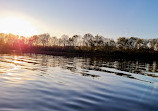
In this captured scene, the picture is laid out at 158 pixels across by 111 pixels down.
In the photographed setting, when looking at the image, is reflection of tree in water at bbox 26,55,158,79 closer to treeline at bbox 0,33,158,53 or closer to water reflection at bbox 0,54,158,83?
water reflection at bbox 0,54,158,83

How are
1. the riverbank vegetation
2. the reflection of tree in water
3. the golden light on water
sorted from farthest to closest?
the riverbank vegetation, the reflection of tree in water, the golden light on water

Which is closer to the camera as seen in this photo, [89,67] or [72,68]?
[72,68]

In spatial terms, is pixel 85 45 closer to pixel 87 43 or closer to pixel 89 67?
pixel 87 43

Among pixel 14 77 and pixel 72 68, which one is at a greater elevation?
pixel 14 77

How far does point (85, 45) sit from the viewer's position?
140m

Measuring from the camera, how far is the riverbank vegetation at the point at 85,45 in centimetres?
11117

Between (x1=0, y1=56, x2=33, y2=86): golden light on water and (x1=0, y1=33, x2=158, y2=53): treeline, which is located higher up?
(x1=0, y1=33, x2=158, y2=53): treeline

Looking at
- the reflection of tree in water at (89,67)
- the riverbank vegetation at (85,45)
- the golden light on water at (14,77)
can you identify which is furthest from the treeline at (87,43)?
the golden light on water at (14,77)

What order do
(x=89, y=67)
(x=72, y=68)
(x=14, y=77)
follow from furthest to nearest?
(x=89, y=67)
(x=72, y=68)
(x=14, y=77)

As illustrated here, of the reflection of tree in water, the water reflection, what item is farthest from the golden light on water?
the reflection of tree in water

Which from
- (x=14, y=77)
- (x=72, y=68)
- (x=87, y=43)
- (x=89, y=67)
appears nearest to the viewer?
(x=14, y=77)

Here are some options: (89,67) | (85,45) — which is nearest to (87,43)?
(85,45)

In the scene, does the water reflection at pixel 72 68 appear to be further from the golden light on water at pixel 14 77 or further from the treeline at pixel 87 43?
the treeline at pixel 87 43

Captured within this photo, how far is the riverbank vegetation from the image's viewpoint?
111169 millimetres
